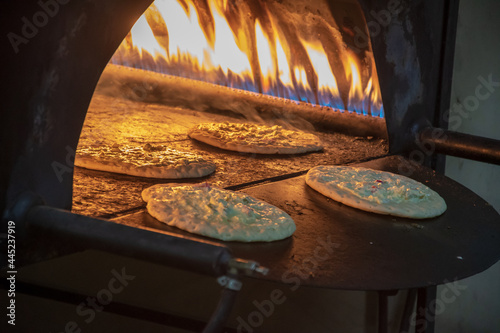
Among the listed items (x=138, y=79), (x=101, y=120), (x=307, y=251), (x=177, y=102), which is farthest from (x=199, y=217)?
(x=138, y=79)

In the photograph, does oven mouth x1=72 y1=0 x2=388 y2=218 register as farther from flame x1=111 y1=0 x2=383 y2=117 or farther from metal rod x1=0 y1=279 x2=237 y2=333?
metal rod x1=0 y1=279 x2=237 y2=333

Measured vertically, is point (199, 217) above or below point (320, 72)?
below

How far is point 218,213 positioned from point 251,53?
6.89ft

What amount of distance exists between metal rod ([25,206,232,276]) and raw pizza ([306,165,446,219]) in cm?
101

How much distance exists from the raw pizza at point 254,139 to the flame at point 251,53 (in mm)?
574

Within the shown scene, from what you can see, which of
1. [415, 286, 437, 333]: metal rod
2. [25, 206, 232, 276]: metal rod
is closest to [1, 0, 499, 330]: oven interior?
[25, 206, 232, 276]: metal rod

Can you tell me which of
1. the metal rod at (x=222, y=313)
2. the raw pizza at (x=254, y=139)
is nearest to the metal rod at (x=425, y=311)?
the raw pizza at (x=254, y=139)

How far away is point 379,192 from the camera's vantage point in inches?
83.5

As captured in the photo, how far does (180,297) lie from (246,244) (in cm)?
103

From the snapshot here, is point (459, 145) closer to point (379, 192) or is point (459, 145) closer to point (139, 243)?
point (379, 192)

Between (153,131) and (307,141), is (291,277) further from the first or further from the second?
(153,131)

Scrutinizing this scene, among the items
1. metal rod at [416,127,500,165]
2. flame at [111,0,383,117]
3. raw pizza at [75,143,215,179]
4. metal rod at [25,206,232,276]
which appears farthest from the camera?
flame at [111,0,383,117]

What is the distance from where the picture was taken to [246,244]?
5.45 ft

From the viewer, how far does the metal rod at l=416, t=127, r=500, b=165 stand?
8.09 feet
